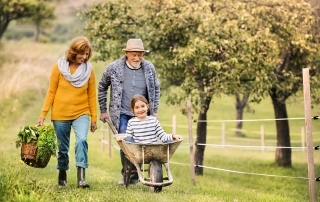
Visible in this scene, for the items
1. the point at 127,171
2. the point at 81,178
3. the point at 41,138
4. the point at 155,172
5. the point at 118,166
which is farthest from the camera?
the point at 118,166

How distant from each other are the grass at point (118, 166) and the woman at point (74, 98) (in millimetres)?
589

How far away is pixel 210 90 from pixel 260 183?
3232mm

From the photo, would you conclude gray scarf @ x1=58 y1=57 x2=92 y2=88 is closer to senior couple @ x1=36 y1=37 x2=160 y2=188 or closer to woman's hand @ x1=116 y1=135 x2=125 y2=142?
senior couple @ x1=36 y1=37 x2=160 y2=188

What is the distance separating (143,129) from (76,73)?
3.95 ft

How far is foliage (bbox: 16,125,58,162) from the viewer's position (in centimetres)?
702


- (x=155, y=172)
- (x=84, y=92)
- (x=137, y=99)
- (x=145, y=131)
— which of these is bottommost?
(x=155, y=172)

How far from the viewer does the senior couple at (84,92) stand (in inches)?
299

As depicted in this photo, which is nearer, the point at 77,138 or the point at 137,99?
the point at 137,99

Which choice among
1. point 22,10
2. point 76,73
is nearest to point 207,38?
point 76,73

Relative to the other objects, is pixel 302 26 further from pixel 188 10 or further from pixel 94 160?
pixel 94 160

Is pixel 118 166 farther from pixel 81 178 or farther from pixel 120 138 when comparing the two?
pixel 120 138

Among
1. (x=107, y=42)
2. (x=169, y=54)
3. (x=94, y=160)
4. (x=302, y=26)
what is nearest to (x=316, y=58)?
(x=302, y=26)

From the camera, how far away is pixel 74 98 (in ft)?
25.3

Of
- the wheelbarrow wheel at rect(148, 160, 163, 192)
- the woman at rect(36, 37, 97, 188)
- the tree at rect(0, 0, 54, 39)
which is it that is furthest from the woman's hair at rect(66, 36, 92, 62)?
the tree at rect(0, 0, 54, 39)
